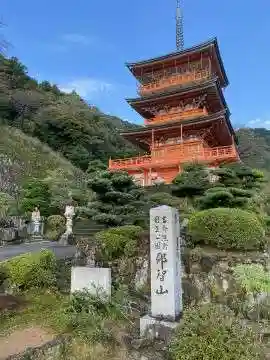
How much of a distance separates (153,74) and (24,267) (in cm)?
2008

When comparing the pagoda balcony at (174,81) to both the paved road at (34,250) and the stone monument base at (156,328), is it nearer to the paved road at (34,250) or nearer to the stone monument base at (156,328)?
the paved road at (34,250)

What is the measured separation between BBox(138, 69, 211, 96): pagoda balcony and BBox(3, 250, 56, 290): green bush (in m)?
17.5

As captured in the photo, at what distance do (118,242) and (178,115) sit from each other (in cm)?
1446

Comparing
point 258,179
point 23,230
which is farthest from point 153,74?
point 23,230

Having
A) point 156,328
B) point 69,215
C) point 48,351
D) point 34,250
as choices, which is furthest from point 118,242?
point 69,215

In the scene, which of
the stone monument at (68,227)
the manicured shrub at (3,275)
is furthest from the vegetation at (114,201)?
the stone monument at (68,227)

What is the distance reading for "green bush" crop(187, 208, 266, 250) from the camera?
33.9 ft

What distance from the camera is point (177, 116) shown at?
23.4 meters

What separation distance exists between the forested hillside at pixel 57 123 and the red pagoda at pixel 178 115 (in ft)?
65.7

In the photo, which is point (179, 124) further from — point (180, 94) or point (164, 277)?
point (164, 277)

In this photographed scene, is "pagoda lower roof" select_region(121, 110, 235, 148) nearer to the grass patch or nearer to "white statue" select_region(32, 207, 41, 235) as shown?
"white statue" select_region(32, 207, 41, 235)

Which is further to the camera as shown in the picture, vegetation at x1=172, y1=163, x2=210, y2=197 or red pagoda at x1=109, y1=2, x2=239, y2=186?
red pagoda at x1=109, y1=2, x2=239, y2=186

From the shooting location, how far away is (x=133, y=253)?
10.7 m

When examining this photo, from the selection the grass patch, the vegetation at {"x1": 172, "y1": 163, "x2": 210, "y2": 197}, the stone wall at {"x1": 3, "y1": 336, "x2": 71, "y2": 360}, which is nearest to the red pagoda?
the vegetation at {"x1": 172, "y1": 163, "x2": 210, "y2": 197}
